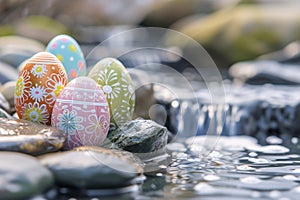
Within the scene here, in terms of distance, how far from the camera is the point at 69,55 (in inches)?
233

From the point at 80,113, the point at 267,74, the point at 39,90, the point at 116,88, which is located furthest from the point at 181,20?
the point at 80,113

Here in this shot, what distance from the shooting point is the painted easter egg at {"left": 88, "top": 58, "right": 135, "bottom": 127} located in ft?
17.5

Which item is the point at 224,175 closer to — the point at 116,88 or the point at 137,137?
the point at 137,137

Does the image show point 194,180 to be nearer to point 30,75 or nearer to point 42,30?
point 30,75

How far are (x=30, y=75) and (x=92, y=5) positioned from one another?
18876 mm

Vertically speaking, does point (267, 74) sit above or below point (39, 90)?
above

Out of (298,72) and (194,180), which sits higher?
(298,72)

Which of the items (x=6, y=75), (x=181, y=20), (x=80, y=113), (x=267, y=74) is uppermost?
(x=181, y=20)

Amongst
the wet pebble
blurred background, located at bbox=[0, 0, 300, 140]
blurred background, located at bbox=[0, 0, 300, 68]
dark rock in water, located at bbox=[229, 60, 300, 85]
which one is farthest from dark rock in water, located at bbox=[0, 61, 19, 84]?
blurred background, located at bbox=[0, 0, 300, 68]

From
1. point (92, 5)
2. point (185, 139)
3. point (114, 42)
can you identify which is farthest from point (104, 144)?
point (92, 5)

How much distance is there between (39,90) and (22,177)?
1.52m

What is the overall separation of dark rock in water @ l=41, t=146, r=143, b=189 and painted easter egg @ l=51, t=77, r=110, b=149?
52 cm

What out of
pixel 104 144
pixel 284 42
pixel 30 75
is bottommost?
pixel 104 144

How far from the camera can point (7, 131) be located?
4.45 metres
